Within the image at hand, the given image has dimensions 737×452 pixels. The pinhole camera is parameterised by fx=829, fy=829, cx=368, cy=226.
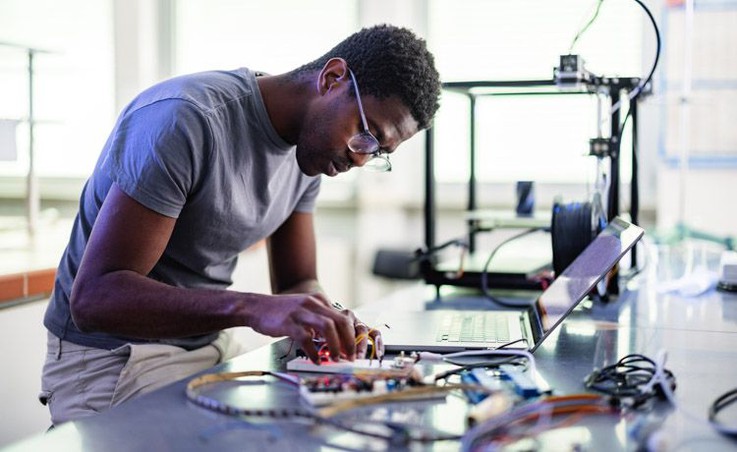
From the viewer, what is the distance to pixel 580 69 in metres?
1.62

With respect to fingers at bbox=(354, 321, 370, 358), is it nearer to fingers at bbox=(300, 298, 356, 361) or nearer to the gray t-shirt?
fingers at bbox=(300, 298, 356, 361)

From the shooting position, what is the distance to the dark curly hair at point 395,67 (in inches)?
53.9

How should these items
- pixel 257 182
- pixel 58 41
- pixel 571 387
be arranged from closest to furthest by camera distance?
1. pixel 571 387
2. pixel 257 182
3. pixel 58 41

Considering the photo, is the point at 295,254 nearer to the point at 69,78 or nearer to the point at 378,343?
the point at 378,343

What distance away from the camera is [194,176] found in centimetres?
129

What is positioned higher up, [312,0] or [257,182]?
[312,0]

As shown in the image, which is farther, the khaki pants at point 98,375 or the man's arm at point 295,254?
the man's arm at point 295,254

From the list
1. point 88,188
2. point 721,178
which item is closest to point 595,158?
point 88,188

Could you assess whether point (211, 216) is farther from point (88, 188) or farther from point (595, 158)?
point (595, 158)

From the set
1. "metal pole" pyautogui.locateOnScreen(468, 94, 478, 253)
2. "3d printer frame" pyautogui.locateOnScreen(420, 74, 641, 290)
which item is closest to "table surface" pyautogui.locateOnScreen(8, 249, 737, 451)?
"3d printer frame" pyautogui.locateOnScreen(420, 74, 641, 290)

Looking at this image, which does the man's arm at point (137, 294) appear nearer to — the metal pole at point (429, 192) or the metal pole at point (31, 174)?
the metal pole at point (429, 192)

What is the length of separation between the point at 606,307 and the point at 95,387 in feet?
3.20

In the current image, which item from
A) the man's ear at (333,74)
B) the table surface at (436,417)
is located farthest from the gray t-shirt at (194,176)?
the table surface at (436,417)

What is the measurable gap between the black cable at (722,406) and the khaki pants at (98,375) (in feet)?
2.77
